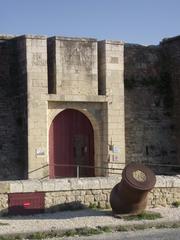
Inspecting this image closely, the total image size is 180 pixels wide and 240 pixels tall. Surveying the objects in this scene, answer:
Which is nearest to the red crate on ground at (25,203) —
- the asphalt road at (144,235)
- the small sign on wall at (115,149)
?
the asphalt road at (144,235)

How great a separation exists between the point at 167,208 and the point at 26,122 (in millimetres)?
5439

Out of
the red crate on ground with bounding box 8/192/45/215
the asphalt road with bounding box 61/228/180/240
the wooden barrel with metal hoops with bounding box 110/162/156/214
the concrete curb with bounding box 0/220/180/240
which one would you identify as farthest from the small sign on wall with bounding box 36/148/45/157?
the asphalt road with bounding box 61/228/180/240

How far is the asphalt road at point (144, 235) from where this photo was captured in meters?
9.54

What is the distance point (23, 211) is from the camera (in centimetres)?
1147

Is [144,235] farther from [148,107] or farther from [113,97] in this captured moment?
[148,107]

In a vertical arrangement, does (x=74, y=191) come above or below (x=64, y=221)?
above

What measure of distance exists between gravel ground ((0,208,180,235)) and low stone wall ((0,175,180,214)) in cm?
28

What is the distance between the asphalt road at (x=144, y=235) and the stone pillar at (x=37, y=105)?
620 centimetres

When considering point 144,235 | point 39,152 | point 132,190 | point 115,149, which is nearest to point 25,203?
point 132,190

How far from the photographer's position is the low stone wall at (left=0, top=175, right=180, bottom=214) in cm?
1136

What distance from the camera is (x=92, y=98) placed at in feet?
55.2

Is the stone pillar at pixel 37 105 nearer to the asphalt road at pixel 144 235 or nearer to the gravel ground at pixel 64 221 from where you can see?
the gravel ground at pixel 64 221

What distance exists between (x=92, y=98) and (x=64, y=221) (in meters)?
6.62

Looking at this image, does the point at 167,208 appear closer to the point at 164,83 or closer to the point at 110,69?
the point at 110,69
